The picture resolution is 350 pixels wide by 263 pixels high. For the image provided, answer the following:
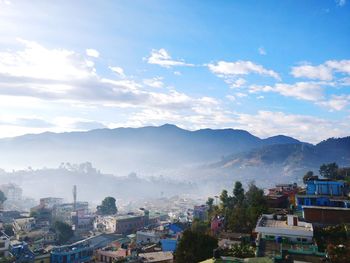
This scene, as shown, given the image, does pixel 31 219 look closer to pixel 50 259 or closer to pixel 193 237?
pixel 50 259

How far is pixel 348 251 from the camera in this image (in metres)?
18.6

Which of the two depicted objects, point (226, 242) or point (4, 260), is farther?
point (4, 260)

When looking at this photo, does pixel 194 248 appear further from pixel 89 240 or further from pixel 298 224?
pixel 89 240

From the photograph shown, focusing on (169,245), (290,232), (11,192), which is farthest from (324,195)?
(11,192)

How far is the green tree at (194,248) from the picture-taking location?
2541 centimetres

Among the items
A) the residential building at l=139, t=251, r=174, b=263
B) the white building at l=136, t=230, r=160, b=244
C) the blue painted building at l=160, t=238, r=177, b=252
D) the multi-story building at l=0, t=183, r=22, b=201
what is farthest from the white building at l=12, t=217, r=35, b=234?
the multi-story building at l=0, t=183, r=22, b=201

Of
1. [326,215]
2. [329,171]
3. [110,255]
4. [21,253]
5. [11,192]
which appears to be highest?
[329,171]

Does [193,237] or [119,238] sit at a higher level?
[193,237]

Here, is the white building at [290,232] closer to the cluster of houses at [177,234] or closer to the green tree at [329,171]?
the cluster of houses at [177,234]

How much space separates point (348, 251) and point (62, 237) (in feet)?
155

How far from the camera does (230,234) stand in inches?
1356

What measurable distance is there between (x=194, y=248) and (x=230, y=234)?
9.74 m

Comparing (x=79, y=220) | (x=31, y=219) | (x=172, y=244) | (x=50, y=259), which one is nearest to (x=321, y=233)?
(x=172, y=244)

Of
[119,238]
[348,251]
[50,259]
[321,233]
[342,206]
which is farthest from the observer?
[119,238]
